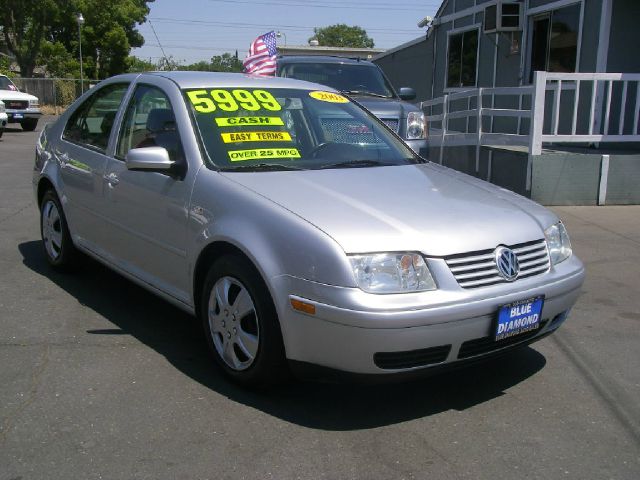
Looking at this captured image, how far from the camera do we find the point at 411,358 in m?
3.18

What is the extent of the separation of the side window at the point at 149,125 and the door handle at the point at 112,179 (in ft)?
0.45

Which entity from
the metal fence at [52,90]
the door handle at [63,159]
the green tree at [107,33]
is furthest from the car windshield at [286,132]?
the green tree at [107,33]

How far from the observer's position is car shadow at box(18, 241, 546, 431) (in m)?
3.46

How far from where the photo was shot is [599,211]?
29.3 ft

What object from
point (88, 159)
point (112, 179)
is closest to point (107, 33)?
point (88, 159)

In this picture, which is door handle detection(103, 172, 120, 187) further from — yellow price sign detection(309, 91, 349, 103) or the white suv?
the white suv

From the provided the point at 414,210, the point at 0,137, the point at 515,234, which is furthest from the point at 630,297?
the point at 0,137

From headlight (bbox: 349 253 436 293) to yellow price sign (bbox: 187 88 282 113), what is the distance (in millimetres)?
1689

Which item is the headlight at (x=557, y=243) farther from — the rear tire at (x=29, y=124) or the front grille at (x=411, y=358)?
the rear tire at (x=29, y=124)

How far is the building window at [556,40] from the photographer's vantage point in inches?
481

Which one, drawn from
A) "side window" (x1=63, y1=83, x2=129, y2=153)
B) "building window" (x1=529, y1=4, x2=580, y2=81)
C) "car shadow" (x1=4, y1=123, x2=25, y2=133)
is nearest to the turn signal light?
"side window" (x1=63, y1=83, x2=129, y2=153)

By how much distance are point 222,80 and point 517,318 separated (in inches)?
98.3

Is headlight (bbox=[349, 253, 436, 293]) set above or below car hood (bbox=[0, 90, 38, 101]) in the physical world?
below

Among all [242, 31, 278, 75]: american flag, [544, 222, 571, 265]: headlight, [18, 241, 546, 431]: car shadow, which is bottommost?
[18, 241, 546, 431]: car shadow
